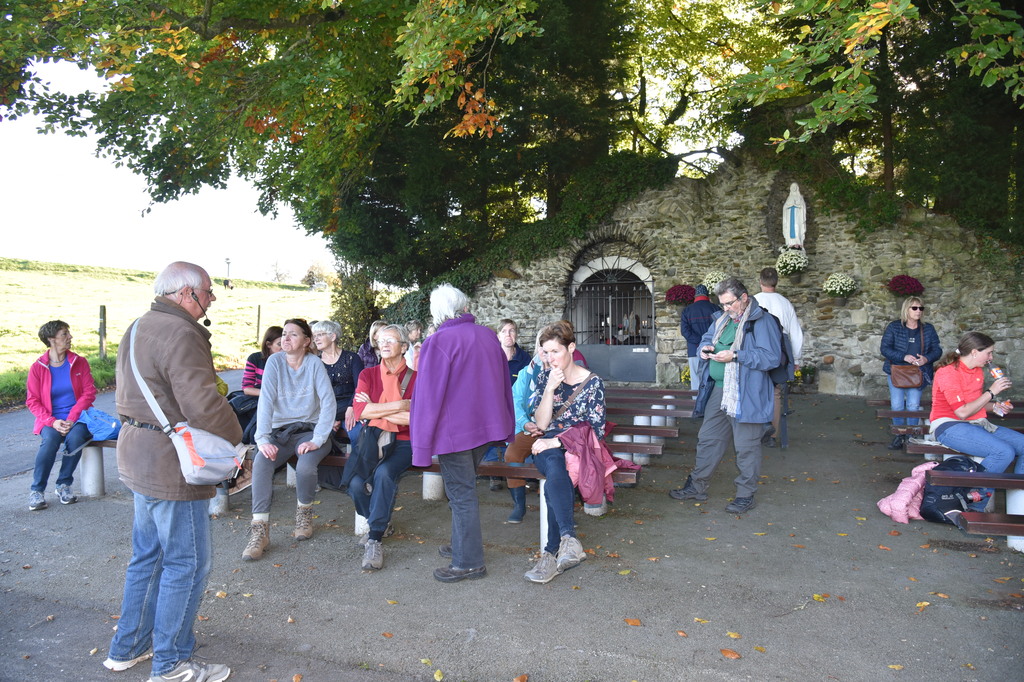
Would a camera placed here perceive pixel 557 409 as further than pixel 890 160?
No

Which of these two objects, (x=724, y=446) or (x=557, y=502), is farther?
(x=724, y=446)

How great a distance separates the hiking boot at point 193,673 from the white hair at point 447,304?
7.04 ft

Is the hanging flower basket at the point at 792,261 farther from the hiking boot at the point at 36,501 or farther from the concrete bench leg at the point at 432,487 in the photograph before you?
the hiking boot at the point at 36,501

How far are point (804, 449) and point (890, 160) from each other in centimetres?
787

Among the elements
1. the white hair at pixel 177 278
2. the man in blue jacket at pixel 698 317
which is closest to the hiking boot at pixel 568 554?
the white hair at pixel 177 278

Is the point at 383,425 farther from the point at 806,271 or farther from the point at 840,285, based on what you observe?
the point at 806,271

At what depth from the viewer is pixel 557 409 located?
4.77 metres

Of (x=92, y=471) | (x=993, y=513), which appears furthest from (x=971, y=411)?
(x=92, y=471)

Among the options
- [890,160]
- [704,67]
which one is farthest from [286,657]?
[704,67]

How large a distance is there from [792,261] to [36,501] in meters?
11.5

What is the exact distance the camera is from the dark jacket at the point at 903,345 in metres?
7.69

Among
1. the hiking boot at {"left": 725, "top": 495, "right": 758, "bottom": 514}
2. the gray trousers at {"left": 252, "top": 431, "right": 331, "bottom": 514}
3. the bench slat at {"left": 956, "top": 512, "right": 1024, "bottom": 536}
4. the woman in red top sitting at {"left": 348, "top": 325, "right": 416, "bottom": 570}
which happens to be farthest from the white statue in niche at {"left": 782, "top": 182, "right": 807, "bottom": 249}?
the gray trousers at {"left": 252, "top": 431, "right": 331, "bottom": 514}

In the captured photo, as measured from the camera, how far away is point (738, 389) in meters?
5.45

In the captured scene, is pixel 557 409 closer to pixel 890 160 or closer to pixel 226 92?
pixel 226 92
